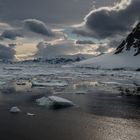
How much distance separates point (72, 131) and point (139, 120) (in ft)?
27.7

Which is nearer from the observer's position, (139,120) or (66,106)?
(139,120)

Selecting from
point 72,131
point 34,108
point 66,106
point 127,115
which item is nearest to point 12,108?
point 34,108

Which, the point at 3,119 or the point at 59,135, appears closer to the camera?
the point at 59,135

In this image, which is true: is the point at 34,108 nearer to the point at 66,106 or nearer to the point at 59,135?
the point at 66,106

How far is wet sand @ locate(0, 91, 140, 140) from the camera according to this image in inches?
1128

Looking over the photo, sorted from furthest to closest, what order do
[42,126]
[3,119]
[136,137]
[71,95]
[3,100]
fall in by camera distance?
1. [71,95]
2. [3,100]
3. [3,119]
4. [42,126]
5. [136,137]

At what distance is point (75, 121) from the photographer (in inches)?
1320

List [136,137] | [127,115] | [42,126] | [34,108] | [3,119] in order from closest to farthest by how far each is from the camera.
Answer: [136,137]
[42,126]
[3,119]
[127,115]
[34,108]

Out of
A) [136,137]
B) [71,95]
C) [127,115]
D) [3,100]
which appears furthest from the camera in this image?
[71,95]

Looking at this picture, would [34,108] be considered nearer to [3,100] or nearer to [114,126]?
[3,100]

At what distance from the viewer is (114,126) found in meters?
32.1

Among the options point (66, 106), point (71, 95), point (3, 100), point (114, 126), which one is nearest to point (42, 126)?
point (114, 126)

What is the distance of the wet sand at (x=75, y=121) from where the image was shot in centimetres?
2864

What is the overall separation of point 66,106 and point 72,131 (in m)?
11.5
